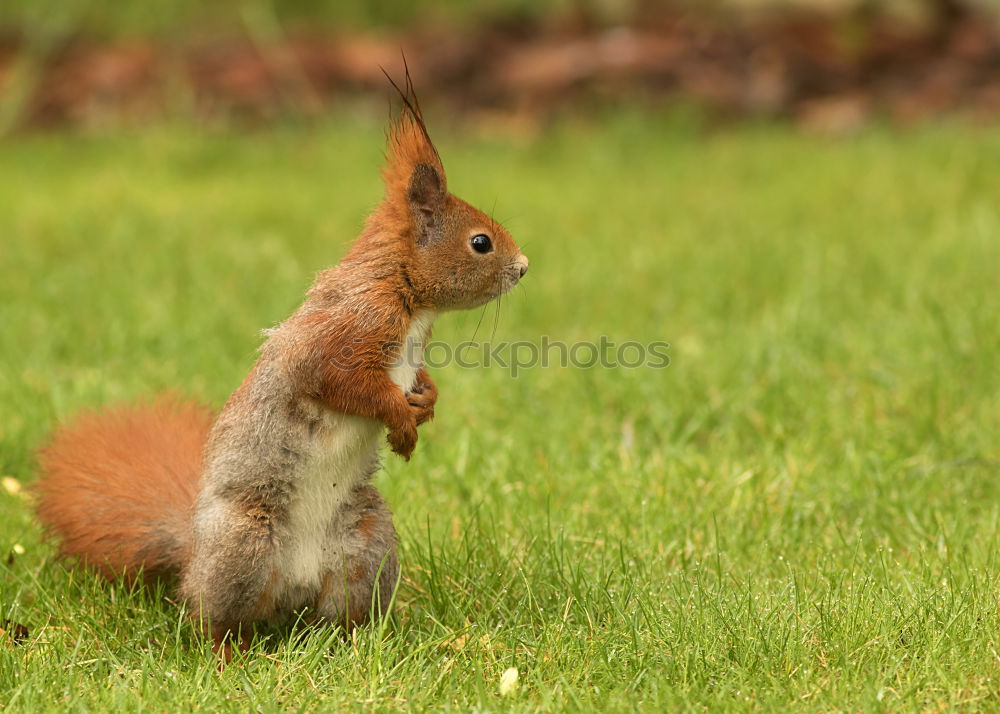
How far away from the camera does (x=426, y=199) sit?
265cm

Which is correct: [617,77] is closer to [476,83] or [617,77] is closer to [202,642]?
[476,83]

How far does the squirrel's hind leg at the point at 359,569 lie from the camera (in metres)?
2.63

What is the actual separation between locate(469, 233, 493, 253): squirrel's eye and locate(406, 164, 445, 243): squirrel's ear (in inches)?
3.2

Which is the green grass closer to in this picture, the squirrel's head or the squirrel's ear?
the squirrel's head

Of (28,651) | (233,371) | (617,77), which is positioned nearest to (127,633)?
(28,651)

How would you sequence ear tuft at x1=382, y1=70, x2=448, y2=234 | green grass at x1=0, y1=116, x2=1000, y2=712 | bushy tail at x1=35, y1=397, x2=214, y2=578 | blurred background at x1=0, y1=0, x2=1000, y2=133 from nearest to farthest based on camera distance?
1. green grass at x1=0, y1=116, x2=1000, y2=712
2. ear tuft at x1=382, y1=70, x2=448, y2=234
3. bushy tail at x1=35, y1=397, x2=214, y2=578
4. blurred background at x1=0, y1=0, x2=1000, y2=133

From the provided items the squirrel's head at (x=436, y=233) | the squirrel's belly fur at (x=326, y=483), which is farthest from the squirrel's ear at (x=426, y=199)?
the squirrel's belly fur at (x=326, y=483)

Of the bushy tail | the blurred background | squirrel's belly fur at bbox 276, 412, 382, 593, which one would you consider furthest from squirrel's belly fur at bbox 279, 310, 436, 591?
the blurred background

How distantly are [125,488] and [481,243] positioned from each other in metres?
0.99

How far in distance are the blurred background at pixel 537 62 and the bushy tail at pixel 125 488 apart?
19.3 ft

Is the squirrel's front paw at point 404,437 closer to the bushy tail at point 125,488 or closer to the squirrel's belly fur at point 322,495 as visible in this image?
Answer: the squirrel's belly fur at point 322,495

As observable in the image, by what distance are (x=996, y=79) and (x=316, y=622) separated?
24.5 ft

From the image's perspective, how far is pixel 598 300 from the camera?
5.41 m

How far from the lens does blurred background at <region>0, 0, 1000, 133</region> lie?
8680 mm
